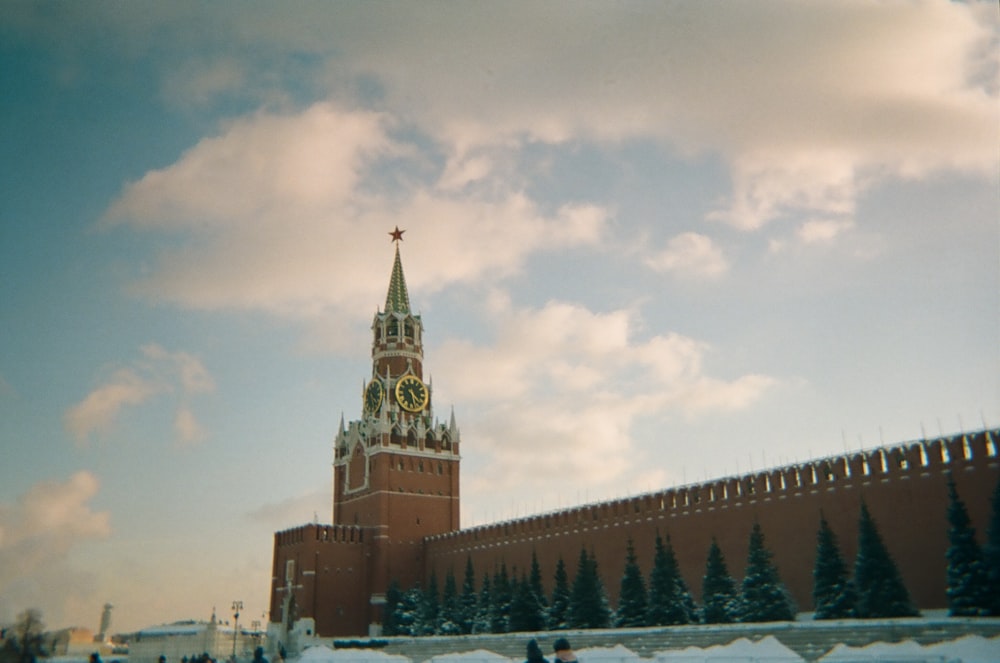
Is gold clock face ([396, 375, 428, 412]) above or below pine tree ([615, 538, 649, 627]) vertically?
above

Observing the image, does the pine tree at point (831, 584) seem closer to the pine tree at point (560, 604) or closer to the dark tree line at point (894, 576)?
the dark tree line at point (894, 576)

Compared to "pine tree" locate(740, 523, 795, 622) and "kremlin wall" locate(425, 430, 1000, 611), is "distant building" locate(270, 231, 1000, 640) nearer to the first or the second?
"kremlin wall" locate(425, 430, 1000, 611)

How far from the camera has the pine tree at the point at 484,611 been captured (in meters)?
38.8

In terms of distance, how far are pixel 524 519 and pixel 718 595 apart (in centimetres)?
1697

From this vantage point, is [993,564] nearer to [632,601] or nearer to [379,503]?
[632,601]

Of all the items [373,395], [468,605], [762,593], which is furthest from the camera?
[373,395]

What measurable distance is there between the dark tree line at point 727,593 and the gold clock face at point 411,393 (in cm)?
1363

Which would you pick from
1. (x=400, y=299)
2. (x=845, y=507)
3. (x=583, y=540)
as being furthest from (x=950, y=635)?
(x=400, y=299)

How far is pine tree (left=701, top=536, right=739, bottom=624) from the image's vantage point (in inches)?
1111

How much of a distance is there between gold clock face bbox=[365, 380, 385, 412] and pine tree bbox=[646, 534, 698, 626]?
26466mm

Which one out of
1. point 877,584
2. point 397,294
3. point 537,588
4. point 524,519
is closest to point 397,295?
point 397,294

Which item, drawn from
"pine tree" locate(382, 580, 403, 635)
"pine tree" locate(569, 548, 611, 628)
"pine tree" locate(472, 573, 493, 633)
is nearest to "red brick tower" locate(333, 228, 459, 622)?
"pine tree" locate(382, 580, 403, 635)

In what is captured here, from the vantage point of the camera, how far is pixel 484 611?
130ft

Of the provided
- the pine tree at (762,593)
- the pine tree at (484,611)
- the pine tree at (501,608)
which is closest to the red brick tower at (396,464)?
the pine tree at (484,611)
